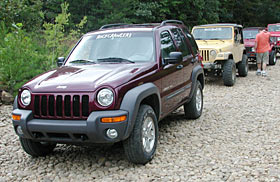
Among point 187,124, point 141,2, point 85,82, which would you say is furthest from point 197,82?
point 141,2

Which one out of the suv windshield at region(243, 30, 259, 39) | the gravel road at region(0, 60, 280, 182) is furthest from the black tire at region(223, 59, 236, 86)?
the suv windshield at region(243, 30, 259, 39)

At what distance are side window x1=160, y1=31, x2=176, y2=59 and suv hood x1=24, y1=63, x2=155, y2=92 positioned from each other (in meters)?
0.51

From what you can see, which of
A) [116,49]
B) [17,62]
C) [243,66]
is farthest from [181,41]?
[243,66]

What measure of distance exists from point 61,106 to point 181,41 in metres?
2.98

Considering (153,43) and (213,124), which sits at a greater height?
(153,43)

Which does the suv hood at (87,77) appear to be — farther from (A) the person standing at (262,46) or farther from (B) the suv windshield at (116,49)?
(A) the person standing at (262,46)

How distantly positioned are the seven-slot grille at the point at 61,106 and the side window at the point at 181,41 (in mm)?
2571

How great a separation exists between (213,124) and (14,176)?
3779mm

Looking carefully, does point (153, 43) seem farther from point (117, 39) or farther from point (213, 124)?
point (213, 124)

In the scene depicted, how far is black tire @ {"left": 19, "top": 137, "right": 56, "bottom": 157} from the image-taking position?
15.1ft

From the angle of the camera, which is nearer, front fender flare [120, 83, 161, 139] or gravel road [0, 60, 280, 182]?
front fender flare [120, 83, 161, 139]

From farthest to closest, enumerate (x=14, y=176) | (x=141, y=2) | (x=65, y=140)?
1. (x=141, y=2)
2. (x=14, y=176)
3. (x=65, y=140)

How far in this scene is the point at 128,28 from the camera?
559 cm

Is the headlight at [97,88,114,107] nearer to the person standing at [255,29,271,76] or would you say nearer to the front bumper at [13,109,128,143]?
the front bumper at [13,109,128,143]
